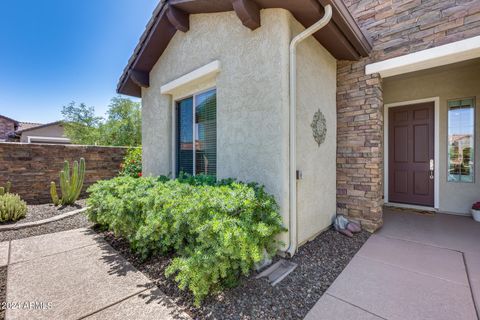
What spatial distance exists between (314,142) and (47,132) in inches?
1006

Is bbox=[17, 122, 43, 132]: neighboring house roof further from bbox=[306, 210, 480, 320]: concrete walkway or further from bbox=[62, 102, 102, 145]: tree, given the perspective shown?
bbox=[306, 210, 480, 320]: concrete walkway

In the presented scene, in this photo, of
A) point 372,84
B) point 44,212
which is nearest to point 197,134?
point 372,84

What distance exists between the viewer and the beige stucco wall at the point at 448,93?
517 centimetres

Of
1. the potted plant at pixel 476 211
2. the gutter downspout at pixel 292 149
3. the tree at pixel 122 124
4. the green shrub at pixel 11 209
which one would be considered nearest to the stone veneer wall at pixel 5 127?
the tree at pixel 122 124

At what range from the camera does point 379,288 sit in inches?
101

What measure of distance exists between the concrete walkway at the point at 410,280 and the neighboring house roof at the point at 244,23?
3615mm

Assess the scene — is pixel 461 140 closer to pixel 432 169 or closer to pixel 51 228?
pixel 432 169

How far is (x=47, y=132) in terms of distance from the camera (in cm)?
2028

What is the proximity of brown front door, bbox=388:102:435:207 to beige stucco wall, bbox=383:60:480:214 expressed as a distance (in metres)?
0.23

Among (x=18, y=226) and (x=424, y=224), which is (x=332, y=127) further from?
(x=18, y=226)

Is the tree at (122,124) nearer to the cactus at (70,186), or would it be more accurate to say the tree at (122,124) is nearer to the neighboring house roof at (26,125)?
the neighboring house roof at (26,125)

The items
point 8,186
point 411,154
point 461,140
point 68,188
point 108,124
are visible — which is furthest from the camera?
point 108,124

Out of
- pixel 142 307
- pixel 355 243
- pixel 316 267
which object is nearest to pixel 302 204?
pixel 316 267

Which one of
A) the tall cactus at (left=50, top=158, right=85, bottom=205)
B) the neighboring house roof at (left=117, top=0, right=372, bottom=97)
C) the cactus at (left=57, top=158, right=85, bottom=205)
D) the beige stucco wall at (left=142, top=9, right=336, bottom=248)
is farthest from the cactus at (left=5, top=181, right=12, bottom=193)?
the beige stucco wall at (left=142, top=9, right=336, bottom=248)
